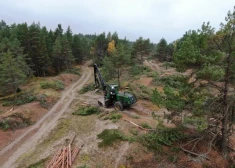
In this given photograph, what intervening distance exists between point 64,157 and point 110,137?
4403 mm

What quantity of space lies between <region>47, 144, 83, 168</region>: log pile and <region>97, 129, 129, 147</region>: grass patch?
7.51 feet

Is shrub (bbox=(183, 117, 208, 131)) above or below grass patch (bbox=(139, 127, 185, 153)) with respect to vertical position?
above

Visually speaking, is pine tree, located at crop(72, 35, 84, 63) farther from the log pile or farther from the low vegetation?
the log pile

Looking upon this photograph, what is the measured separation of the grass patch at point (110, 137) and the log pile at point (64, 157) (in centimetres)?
229

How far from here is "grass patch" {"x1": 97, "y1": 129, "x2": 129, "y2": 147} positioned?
17891mm

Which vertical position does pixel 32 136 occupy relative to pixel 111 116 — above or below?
below

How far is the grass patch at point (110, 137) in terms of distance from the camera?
17.9 meters

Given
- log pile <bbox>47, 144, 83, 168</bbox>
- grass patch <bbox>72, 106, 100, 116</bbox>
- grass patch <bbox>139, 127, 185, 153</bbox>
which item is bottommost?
log pile <bbox>47, 144, 83, 168</bbox>

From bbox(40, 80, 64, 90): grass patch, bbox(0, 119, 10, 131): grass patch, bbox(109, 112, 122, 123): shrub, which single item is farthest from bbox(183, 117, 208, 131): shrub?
bbox(40, 80, 64, 90): grass patch

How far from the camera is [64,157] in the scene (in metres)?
16.8

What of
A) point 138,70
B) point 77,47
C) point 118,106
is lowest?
point 118,106

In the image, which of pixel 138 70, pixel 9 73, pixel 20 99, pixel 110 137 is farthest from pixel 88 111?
pixel 138 70

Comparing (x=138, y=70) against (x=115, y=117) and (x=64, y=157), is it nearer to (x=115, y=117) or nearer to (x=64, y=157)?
(x=115, y=117)

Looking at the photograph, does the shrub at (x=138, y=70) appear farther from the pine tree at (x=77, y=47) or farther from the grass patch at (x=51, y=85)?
the pine tree at (x=77, y=47)
